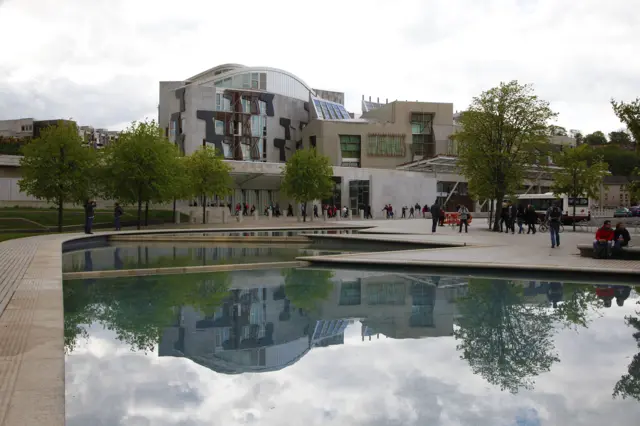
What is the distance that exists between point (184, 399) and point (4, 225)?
110 ft

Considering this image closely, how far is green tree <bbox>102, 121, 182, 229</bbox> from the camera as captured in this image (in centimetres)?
3544

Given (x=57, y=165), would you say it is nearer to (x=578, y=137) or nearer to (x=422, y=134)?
(x=422, y=134)

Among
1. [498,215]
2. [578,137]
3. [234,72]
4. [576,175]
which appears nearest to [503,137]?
[498,215]

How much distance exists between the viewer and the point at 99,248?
24.3 m

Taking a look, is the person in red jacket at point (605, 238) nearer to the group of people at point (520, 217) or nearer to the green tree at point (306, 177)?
the group of people at point (520, 217)

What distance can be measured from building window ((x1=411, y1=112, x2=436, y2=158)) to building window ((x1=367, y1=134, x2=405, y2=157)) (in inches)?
77.5

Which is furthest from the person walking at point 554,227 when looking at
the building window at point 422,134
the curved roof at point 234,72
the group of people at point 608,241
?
the curved roof at point 234,72

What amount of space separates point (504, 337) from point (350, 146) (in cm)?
6515

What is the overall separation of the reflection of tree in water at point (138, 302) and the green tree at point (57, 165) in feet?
69.7

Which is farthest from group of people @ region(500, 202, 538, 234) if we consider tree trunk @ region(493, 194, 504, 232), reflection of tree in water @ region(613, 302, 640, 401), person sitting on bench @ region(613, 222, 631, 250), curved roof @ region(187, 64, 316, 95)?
curved roof @ region(187, 64, 316, 95)

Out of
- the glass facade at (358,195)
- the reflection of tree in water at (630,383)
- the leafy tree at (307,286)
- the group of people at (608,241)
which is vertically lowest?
the reflection of tree in water at (630,383)

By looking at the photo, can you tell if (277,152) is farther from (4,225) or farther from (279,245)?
(279,245)

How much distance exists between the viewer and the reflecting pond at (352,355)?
565 centimetres

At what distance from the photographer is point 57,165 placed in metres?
32.8
